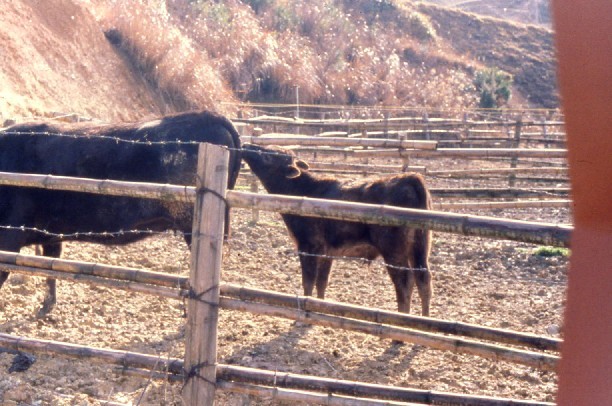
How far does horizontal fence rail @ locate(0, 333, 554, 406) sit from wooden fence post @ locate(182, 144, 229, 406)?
0.34ft

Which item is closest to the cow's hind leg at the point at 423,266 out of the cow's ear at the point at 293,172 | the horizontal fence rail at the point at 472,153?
the cow's ear at the point at 293,172

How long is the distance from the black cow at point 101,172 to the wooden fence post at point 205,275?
9.23 feet

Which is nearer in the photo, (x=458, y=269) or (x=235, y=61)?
(x=458, y=269)

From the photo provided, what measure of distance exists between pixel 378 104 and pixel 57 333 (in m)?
25.5

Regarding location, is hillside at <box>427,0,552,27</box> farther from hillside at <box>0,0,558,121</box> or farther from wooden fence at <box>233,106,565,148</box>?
wooden fence at <box>233,106,565,148</box>

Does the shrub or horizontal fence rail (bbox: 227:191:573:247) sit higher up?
the shrub

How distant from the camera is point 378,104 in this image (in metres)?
30.5

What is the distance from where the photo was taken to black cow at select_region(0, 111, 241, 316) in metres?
6.59

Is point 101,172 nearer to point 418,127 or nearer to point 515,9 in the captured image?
point 418,127

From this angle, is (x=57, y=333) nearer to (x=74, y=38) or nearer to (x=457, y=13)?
(x=74, y=38)

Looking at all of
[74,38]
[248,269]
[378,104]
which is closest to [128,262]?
[248,269]

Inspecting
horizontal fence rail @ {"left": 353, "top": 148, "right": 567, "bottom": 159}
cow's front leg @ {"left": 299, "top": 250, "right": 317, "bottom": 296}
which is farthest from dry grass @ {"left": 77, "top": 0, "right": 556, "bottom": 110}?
cow's front leg @ {"left": 299, "top": 250, "right": 317, "bottom": 296}

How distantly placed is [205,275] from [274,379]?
0.64 m

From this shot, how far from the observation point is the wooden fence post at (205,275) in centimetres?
363
